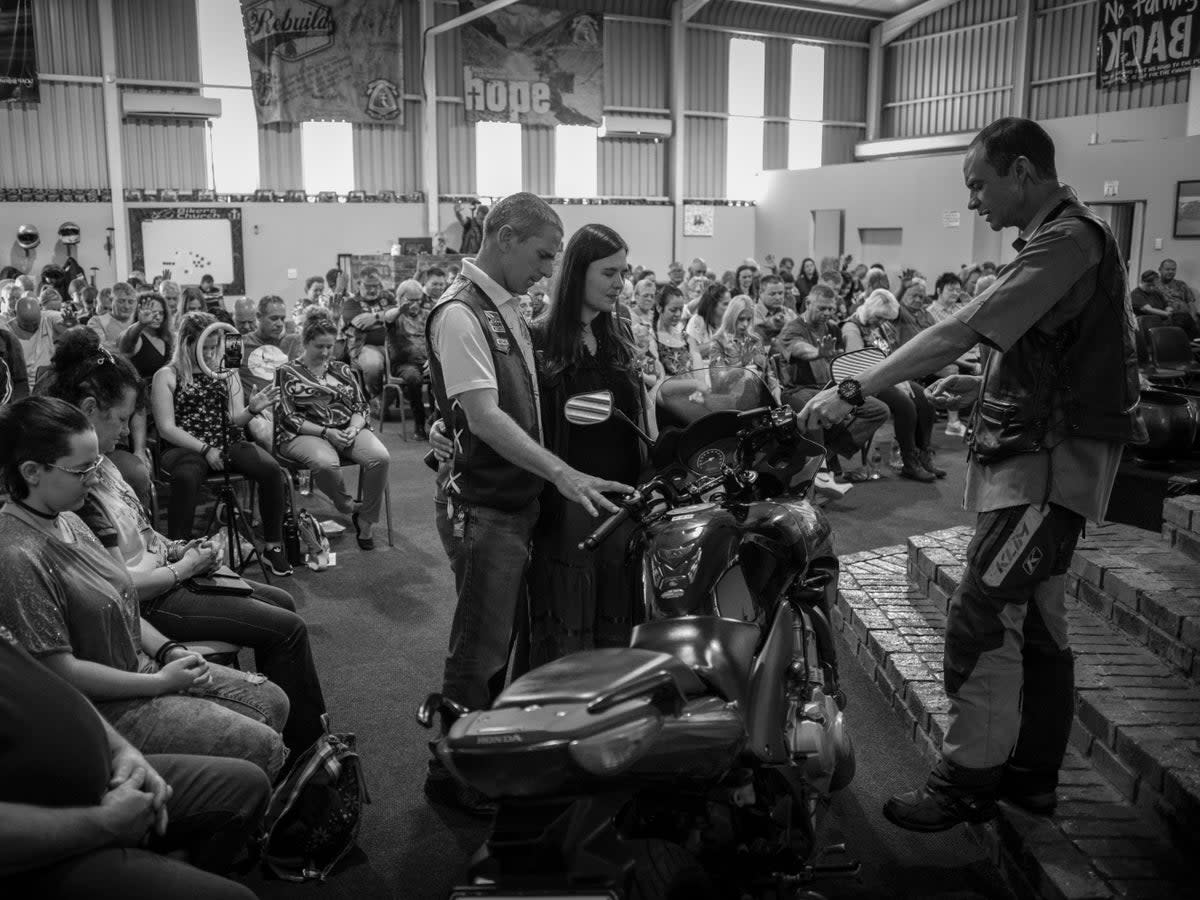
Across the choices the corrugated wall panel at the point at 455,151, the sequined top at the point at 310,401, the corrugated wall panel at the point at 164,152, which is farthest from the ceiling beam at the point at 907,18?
the sequined top at the point at 310,401

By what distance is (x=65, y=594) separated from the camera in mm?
2338

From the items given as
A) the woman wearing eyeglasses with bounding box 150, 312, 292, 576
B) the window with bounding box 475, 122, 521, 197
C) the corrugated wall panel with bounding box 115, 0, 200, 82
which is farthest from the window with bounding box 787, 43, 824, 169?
the woman wearing eyeglasses with bounding box 150, 312, 292, 576

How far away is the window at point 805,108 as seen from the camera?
21.9m

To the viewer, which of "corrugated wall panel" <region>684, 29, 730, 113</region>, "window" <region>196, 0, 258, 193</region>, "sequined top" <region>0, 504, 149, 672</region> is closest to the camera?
"sequined top" <region>0, 504, 149, 672</region>

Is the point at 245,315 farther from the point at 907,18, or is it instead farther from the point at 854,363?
the point at 907,18

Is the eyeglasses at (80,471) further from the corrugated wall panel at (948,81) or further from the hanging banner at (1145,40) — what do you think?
the corrugated wall panel at (948,81)

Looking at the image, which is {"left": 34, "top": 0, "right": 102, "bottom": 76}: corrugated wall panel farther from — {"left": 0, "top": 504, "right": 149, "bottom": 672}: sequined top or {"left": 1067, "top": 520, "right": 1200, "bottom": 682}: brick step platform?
{"left": 1067, "top": 520, "right": 1200, "bottom": 682}: brick step platform

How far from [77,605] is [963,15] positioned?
21915 mm

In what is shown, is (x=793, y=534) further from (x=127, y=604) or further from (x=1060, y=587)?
(x=127, y=604)

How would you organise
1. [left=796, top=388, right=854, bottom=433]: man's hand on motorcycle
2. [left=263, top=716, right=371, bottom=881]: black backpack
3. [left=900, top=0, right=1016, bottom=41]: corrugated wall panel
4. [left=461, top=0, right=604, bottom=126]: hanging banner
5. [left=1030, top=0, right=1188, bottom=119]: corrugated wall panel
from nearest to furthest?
[left=796, top=388, right=854, bottom=433]: man's hand on motorcycle < [left=263, top=716, right=371, bottom=881]: black backpack < [left=1030, top=0, right=1188, bottom=119]: corrugated wall panel < [left=461, top=0, right=604, bottom=126]: hanging banner < [left=900, top=0, right=1016, bottom=41]: corrugated wall panel

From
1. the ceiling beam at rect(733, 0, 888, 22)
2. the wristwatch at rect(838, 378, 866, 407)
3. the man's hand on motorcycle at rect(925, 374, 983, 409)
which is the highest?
the ceiling beam at rect(733, 0, 888, 22)

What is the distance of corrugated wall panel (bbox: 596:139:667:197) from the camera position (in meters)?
20.3

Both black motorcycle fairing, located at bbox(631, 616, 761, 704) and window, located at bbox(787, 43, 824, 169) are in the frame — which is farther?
window, located at bbox(787, 43, 824, 169)

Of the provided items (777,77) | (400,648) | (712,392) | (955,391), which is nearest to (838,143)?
(777,77)
